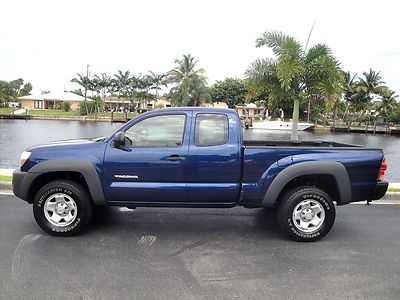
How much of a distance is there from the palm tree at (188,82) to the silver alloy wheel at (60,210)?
194 feet

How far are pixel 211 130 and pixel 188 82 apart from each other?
60050 mm

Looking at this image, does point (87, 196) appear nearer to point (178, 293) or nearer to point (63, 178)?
point (63, 178)

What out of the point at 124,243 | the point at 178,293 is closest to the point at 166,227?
the point at 124,243

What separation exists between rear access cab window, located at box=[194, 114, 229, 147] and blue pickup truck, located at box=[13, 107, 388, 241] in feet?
0.04

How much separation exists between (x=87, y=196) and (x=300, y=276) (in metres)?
2.86

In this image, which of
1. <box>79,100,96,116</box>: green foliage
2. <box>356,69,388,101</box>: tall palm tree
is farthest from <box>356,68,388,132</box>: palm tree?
<box>79,100,96,116</box>: green foliage

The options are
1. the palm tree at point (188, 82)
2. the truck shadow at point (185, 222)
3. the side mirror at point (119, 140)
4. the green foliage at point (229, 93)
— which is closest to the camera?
the side mirror at point (119, 140)

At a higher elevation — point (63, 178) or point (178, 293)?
point (63, 178)

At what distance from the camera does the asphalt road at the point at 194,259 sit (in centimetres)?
383

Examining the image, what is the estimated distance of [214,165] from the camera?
5.08 meters

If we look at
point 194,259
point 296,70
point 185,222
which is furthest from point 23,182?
point 296,70

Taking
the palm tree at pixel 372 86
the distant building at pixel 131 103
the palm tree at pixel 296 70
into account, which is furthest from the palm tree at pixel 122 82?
the palm tree at pixel 296 70

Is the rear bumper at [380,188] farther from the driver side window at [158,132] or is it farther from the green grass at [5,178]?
the green grass at [5,178]

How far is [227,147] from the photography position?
5129 millimetres
